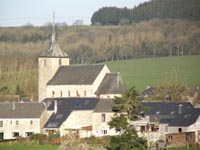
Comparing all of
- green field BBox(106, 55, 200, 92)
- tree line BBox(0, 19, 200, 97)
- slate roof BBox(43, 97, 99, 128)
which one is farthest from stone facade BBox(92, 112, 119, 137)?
tree line BBox(0, 19, 200, 97)

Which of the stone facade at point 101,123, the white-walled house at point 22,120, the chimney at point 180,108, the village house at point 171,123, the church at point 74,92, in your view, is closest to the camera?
the village house at point 171,123

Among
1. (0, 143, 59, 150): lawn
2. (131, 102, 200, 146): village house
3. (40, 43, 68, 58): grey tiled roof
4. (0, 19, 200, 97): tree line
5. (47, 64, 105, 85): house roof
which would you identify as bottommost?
(0, 143, 59, 150): lawn

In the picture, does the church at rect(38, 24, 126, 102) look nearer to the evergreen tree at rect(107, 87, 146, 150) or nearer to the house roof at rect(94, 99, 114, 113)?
the house roof at rect(94, 99, 114, 113)

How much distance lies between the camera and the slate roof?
170 feet

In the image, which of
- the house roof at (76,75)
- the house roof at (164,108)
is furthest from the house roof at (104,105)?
the house roof at (76,75)

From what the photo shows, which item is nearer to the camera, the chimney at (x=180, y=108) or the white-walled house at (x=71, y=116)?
the chimney at (x=180, y=108)

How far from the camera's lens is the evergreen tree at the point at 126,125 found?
106 ft

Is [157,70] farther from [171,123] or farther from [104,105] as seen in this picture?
[171,123]

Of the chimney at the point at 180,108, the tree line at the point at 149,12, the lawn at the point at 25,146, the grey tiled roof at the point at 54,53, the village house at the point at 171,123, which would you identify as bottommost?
the lawn at the point at 25,146

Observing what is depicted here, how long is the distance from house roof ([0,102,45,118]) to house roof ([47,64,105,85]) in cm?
689

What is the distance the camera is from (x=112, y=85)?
58500 millimetres

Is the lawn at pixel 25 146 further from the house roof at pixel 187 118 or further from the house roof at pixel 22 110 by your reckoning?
the house roof at pixel 22 110

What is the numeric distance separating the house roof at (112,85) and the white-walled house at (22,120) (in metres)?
6.23

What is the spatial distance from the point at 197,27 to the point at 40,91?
30.4 meters
